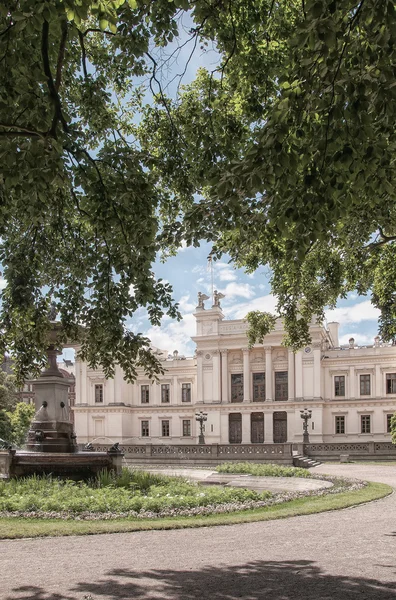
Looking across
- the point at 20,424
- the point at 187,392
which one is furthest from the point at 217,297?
the point at 20,424

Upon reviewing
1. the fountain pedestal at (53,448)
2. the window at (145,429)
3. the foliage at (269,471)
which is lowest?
the window at (145,429)

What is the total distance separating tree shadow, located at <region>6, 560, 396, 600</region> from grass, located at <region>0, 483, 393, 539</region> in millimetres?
2957

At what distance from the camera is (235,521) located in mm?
11203

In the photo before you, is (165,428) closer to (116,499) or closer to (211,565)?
(116,499)

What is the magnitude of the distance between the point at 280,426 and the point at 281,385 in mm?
3888

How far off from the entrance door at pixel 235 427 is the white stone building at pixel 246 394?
3.8 inches

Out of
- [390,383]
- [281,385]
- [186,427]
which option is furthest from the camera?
[186,427]

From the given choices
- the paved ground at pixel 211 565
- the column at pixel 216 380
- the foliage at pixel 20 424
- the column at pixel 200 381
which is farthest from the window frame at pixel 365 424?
the paved ground at pixel 211 565

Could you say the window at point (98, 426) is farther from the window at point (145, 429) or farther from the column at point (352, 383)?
the column at point (352, 383)

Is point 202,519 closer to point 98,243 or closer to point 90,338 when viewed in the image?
point 90,338

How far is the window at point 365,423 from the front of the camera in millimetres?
58938

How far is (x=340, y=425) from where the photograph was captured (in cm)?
5969

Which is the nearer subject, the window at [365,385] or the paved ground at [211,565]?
the paved ground at [211,565]

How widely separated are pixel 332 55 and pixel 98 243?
15.0 ft
